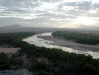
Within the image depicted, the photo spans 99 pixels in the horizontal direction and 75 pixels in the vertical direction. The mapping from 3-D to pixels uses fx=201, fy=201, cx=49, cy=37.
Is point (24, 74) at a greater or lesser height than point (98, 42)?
greater

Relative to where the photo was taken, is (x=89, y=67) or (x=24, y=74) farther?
(x=89, y=67)

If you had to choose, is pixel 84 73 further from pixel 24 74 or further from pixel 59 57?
pixel 59 57

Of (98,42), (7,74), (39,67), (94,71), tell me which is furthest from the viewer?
(98,42)

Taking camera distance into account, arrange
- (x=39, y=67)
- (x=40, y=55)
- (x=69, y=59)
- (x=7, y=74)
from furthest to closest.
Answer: (x=40, y=55) < (x=69, y=59) < (x=39, y=67) < (x=7, y=74)

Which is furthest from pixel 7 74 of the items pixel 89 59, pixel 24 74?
pixel 89 59

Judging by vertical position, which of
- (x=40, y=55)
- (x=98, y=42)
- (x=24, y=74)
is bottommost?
(x=98, y=42)

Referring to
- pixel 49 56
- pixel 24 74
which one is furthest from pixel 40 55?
pixel 24 74

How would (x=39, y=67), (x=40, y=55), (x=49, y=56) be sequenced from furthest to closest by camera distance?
1. (x=40, y=55)
2. (x=49, y=56)
3. (x=39, y=67)

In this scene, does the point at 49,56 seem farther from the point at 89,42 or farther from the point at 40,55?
the point at 89,42

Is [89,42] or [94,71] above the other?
[94,71]
